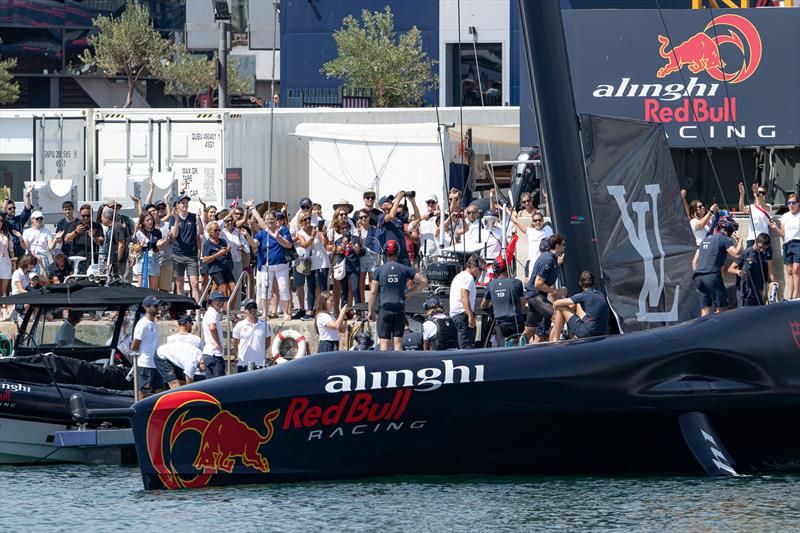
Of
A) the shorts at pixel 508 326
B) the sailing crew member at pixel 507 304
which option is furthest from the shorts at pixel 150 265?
the shorts at pixel 508 326

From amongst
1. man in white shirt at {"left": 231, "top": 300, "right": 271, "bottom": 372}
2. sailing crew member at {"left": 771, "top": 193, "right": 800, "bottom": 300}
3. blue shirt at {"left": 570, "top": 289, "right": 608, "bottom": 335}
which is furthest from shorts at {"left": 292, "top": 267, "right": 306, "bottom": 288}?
blue shirt at {"left": 570, "top": 289, "right": 608, "bottom": 335}

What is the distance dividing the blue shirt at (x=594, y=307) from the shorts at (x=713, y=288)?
6.10 metres

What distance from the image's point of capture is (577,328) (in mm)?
13008

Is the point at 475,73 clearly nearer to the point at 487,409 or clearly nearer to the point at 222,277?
the point at 222,277

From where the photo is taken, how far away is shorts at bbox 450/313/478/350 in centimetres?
1734

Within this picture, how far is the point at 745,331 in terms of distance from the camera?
11734mm

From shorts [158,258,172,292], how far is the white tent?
18.8 ft

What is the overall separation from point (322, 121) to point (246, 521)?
64.9 ft

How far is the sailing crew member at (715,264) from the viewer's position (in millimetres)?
18531

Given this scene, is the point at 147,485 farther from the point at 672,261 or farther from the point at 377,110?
the point at 377,110

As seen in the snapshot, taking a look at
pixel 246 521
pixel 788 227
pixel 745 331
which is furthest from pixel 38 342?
pixel 788 227

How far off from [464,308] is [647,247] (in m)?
4.76

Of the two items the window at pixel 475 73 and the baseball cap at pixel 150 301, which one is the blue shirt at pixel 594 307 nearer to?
the baseball cap at pixel 150 301

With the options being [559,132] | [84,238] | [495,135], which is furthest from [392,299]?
[495,135]
